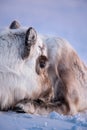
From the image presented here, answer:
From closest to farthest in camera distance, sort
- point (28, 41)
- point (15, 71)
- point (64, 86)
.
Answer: point (15, 71), point (28, 41), point (64, 86)

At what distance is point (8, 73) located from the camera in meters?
5.82

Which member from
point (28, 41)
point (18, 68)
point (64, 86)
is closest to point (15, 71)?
point (18, 68)

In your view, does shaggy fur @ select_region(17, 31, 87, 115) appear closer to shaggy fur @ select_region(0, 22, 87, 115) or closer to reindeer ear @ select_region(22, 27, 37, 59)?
shaggy fur @ select_region(0, 22, 87, 115)

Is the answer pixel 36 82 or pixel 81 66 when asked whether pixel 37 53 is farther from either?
pixel 81 66

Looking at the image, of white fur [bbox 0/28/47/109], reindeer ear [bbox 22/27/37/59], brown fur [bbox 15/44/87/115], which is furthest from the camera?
brown fur [bbox 15/44/87/115]

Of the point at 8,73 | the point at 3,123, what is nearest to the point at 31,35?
the point at 8,73

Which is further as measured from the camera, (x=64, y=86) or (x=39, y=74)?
(x=64, y=86)

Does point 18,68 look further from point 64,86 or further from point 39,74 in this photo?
point 64,86

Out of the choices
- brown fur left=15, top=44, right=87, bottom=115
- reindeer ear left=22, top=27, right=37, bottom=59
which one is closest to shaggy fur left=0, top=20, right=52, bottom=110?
reindeer ear left=22, top=27, right=37, bottom=59

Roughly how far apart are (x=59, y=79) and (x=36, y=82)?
1.96 feet

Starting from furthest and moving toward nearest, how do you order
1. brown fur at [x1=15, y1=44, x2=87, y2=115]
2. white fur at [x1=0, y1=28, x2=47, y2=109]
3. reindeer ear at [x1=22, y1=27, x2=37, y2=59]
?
1. brown fur at [x1=15, y1=44, x2=87, y2=115]
2. reindeer ear at [x1=22, y1=27, x2=37, y2=59]
3. white fur at [x1=0, y1=28, x2=47, y2=109]

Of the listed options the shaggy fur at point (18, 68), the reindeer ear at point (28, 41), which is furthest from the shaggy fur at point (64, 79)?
the reindeer ear at point (28, 41)

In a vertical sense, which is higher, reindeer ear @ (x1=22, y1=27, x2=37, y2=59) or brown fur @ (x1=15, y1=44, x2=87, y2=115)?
reindeer ear @ (x1=22, y1=27, x2=37, y2=59)

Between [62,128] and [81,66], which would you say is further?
[81,66]
